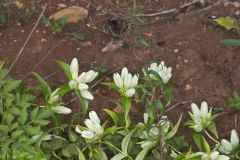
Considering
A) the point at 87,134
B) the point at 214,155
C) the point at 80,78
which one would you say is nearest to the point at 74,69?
the point at 80,78

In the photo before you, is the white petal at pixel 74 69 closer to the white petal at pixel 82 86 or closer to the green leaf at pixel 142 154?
the white petal at pixel 82 86

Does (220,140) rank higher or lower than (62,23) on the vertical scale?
lower

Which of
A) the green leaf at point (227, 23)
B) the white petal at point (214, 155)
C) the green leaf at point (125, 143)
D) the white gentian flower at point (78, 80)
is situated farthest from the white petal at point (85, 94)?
the green leaf at point (227, 23)

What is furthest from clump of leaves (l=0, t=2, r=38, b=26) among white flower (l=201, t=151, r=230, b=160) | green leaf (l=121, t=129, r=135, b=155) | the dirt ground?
white flower (l=201, t=151, r=230, b=160)

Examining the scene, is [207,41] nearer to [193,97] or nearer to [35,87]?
[193,97]

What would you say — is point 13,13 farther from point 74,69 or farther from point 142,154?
point 142,154

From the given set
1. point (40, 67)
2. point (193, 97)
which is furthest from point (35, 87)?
point (193, 97)
